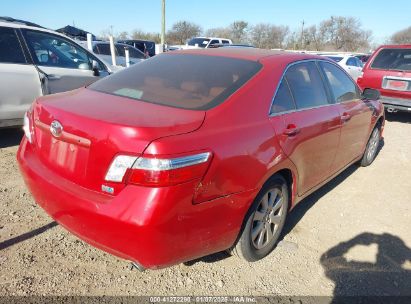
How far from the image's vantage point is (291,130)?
2.80 m

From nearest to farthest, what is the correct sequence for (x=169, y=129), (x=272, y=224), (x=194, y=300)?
(x=169, y=129)
(x=194, y=300)
(x=272, y=224)

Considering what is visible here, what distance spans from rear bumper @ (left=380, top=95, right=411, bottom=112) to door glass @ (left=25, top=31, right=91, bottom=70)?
6263 millimetres

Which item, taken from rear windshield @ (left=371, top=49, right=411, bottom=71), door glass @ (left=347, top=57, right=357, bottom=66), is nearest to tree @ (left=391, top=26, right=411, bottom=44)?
door glass @ (left=347, top=57, right=357, bottom=66)

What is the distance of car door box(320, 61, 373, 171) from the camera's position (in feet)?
12.4

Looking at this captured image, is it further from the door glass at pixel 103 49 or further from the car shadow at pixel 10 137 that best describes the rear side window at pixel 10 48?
the door glass at pixel 103 49

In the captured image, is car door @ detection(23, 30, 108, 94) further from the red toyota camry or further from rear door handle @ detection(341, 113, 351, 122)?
rear door handle @ detection(341, 113, 351, 122)

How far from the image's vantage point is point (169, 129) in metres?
2.02

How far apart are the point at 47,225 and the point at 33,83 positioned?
265 centimetres

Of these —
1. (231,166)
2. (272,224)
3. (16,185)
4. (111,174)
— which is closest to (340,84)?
(272,224)

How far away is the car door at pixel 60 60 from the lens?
5145mm

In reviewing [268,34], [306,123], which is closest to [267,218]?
[306,123]

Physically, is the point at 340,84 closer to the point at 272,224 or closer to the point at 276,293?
the point at 272,224

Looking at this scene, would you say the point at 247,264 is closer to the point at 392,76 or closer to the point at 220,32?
the point at 392,76

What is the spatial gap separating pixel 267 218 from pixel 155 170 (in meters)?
1.28
